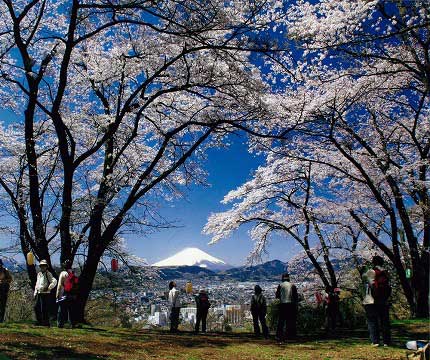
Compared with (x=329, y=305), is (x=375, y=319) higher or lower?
lower

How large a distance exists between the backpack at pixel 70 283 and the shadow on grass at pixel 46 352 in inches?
144

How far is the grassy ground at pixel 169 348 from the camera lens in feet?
22.9

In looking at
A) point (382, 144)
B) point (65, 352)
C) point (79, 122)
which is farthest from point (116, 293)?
point (382, 144)

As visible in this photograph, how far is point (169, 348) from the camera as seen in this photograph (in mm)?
8453

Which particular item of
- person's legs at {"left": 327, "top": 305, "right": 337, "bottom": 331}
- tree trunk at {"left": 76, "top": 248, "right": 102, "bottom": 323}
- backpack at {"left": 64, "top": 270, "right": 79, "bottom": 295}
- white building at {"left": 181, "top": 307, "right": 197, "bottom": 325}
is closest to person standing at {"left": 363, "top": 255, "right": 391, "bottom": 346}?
person's legs at {"left": 327, "top": 305, "right": 337, "bottom": 331}

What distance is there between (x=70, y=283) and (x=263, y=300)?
5163 mm

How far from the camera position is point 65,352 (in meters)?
6.88

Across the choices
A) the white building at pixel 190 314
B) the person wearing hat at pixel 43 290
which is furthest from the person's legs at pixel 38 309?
the white building at pixel 190 314

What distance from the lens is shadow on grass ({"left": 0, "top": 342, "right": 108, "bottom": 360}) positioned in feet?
21.0

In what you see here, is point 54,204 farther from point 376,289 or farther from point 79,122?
point 376,289

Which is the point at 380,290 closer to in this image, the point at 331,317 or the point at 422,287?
the point at 331,317

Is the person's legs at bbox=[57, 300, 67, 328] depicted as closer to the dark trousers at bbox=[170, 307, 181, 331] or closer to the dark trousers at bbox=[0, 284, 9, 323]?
the dark trousers at bbox=[0, 284, 9, 323]

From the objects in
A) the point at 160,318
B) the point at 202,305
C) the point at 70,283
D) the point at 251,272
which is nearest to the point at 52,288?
the point at 70,283

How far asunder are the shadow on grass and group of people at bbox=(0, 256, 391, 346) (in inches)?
147
